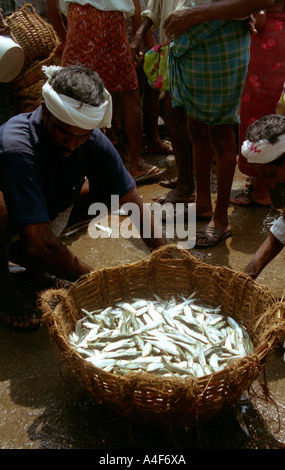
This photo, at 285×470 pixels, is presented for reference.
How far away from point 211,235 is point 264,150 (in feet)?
4.12

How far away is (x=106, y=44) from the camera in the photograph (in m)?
4.42

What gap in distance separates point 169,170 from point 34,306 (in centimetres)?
304

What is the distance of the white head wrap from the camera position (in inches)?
102

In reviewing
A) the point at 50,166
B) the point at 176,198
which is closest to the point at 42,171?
the point at 50,166

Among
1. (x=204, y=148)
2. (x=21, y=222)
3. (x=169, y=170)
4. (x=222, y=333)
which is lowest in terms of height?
(x=169, y=170)

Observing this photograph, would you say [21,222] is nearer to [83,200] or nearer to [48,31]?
[83,200]

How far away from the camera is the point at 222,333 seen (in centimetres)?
249

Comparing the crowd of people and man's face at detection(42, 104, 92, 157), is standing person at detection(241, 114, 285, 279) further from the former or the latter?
man's face at detection(42, 104, 92, 157)

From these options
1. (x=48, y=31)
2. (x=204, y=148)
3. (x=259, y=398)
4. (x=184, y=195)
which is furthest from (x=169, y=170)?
(x=259, y=398)

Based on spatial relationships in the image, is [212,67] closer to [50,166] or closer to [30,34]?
[50,166]

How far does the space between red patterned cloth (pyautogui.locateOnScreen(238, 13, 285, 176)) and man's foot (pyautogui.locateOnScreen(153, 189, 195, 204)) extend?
97cm

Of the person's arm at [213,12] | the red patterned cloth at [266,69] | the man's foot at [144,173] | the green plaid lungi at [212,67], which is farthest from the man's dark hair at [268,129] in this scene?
the man's foot at [144,173]

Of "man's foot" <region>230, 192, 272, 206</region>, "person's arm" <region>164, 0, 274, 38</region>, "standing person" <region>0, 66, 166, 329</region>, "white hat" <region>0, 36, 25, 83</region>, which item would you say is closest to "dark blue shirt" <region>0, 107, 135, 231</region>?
"standing person" <region>0, 66, 166, 329</region>

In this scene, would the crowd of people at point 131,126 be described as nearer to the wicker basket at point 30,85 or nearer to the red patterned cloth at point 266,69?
the red patterned cloth at point 266,69
